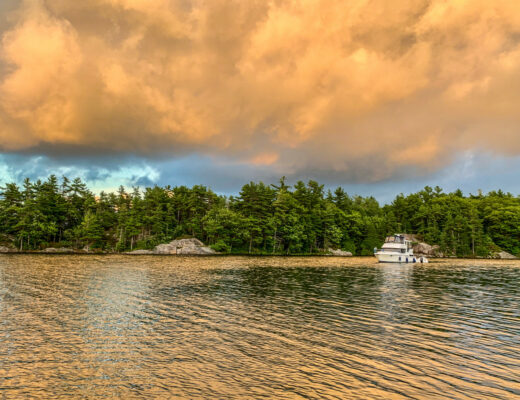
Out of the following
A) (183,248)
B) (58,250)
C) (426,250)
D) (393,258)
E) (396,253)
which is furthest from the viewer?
(426,250)

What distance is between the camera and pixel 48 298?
27234 mm

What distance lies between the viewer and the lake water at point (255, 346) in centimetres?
1120

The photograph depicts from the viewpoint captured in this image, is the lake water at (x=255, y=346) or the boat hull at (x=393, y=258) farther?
the boat hull at (x=393, y=258)

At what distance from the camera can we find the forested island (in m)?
117

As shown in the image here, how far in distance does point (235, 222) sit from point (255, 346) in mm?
100708

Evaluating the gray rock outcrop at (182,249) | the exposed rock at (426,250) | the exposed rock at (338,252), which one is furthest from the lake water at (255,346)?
the exposed rock at (426,250)

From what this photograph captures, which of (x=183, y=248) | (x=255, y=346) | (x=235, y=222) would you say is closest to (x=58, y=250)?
(x=183, y=248)

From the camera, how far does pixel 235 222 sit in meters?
116

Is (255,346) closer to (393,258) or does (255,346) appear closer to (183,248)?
(393,258)

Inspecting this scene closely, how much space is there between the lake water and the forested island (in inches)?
3564

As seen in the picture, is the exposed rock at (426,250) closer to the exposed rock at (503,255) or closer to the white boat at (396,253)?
the exposed rock at (503,255)

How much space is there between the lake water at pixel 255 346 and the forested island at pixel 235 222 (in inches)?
3564

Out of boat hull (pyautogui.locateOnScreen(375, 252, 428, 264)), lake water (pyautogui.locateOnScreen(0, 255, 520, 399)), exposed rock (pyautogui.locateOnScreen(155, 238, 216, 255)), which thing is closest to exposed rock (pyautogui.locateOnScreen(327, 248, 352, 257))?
boat hull (pyautogui.locateOnScreen(375, 252, 428, 264))

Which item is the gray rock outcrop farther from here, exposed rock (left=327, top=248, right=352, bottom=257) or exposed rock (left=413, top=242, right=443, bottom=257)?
exposed rock (left=413, top=242, right=443, bottom=257)
